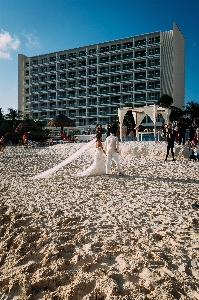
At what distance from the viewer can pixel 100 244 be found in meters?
3.27

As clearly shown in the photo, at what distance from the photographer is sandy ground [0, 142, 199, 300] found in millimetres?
2441

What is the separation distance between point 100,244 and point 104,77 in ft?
192

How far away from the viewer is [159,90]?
51.9m

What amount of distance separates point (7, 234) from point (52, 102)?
2458 inches

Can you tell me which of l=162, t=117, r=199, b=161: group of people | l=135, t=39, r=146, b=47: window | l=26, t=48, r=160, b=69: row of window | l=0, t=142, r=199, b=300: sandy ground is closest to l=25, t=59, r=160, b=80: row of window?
l=26, t=48, r=160, b=69: row of window

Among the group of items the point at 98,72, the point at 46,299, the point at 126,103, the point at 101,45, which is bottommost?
the point at 46,299

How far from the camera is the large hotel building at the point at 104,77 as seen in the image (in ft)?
175

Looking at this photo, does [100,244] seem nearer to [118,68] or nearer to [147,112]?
[147,112]

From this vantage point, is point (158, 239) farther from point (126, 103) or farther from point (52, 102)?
point (52, 102)

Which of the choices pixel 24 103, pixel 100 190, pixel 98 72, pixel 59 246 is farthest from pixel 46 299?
pixel 24 103

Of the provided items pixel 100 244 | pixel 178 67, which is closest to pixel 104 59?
pixel 178 67

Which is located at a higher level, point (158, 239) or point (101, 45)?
point (101, 45)

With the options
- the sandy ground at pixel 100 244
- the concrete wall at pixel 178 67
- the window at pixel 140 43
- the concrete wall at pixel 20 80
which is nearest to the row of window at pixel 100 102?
the concrete wall at pixel 20 80

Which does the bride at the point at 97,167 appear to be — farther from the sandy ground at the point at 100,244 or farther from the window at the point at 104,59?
the window at the point at 104,59
